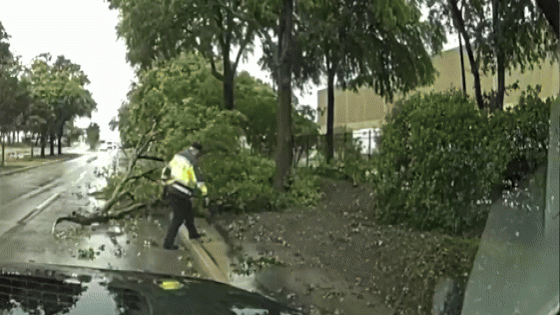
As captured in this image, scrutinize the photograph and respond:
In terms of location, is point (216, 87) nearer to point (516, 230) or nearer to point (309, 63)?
point (309, 63)

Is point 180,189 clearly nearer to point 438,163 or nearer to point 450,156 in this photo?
point 438,163

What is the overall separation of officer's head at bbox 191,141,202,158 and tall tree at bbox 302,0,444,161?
3197mm

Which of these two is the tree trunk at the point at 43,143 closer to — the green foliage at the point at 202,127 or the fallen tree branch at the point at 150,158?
the green foliage at the point at 202,127

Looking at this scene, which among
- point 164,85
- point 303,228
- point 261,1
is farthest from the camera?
point 261,1

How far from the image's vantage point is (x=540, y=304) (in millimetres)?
1753

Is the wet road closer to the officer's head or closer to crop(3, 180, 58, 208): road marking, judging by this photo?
crop(3, 180, 58, 208): road marking

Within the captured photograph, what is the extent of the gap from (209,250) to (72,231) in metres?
1.61

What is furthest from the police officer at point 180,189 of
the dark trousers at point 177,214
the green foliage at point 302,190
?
the green foliage at point 302,190

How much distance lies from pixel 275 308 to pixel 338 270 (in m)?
3.84

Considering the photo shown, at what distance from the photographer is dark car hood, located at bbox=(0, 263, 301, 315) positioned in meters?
1.75

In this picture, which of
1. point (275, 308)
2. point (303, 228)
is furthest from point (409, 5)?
point (275, 308)

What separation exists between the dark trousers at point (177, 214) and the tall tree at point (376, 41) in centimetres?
384

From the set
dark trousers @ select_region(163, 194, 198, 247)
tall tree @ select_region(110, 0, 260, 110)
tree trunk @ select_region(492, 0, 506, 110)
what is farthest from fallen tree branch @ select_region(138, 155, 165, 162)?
tree trunk @ select_region(492, 0, 506, 110)

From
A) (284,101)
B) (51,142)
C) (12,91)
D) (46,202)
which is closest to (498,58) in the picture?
(284,101)
